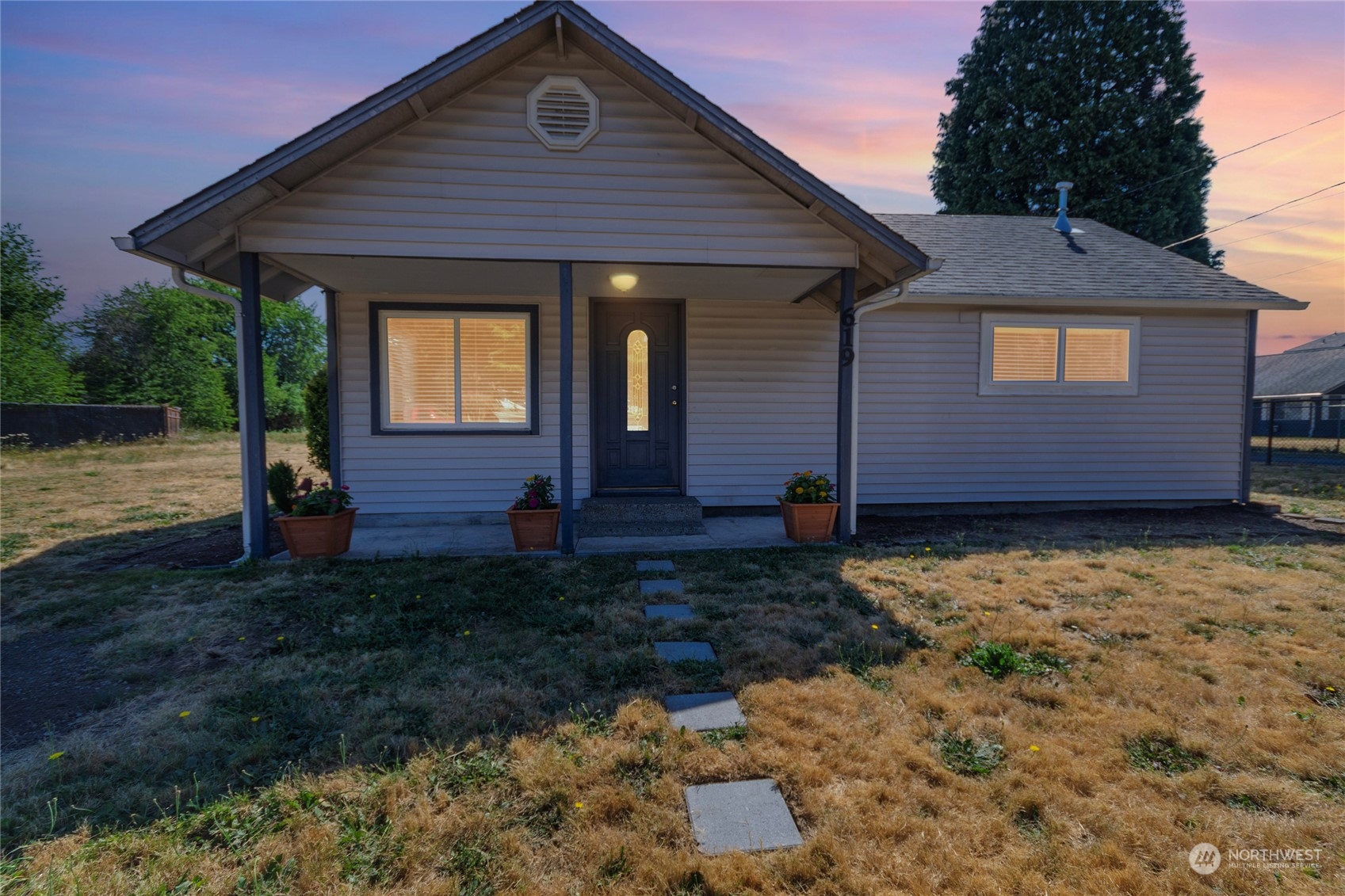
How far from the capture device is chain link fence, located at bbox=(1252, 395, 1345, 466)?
1370 cm

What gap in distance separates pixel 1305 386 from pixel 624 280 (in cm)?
3443

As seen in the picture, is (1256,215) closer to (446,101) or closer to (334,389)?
(446,101)

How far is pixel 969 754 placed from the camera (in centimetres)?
246

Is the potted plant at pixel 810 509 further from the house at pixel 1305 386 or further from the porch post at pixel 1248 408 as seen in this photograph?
the house at pixel 1305 386

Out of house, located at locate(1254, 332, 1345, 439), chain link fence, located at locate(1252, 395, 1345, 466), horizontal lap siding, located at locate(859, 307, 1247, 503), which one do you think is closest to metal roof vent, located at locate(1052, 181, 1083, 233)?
horizontal lap siding, located at locate(859, 307, 1247, 503)

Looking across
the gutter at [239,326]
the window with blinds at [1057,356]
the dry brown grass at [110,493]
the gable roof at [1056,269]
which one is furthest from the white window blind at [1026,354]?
the dry brown grass at [110,493]

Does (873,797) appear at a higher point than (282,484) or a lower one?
lower

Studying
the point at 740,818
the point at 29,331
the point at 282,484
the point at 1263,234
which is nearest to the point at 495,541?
the point at 282,484

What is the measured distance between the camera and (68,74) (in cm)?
1297

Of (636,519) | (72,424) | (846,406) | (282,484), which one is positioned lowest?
(636,519)

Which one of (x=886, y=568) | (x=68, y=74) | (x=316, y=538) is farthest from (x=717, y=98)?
(x=68, y=74)

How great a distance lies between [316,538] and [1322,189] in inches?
722

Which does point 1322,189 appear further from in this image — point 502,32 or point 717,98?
point 502,32

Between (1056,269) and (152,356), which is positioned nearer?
(1056,269)
